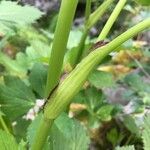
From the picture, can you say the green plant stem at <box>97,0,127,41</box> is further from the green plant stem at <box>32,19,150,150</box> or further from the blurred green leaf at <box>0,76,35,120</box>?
the blurred green leaf at <box>0,76,35,120</box>

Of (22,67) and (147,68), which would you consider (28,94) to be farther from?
(147,68)

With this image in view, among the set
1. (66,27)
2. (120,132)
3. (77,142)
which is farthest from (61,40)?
(120,132)

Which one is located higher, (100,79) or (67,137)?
(67,137)

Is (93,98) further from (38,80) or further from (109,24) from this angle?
(109,24)

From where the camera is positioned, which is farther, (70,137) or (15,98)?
(15,98)

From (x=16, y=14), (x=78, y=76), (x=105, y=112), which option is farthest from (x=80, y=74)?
(x=105, y=112)

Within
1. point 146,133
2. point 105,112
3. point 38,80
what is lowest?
point 105,112
